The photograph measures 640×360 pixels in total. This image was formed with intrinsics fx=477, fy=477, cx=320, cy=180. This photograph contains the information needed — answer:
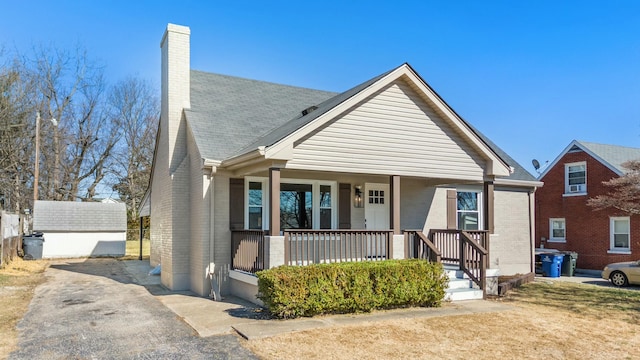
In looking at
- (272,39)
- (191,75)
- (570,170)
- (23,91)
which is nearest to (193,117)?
(191,75)

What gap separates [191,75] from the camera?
15.6 m

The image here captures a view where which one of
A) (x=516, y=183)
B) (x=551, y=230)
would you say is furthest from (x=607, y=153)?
(x=516, y=183)

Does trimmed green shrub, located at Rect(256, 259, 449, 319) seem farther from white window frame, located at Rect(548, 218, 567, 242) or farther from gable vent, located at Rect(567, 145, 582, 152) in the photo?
gable vent, located at Rect(567, 145, 582, 152)

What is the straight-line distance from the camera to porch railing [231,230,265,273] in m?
10.6

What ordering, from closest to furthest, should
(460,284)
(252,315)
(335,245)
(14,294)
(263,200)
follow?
(252,315), (335,245), (460,284), (14,294), (263,200)

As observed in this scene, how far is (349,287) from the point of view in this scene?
9.32 meters

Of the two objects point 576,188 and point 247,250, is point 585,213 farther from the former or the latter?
point 247,250

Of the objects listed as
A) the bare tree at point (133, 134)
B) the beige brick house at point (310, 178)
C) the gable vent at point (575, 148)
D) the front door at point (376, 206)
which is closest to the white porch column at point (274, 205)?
the beige brick house at point (310, 178)

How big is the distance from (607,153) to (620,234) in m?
4.14

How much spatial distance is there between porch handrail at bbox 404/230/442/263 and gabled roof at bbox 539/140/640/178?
1429 centimetres

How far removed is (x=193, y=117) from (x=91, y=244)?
17.0m

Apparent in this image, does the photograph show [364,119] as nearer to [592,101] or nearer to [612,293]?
[612,293]

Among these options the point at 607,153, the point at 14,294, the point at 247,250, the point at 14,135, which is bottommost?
the point at 14,294

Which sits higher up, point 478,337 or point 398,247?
point 398,247
